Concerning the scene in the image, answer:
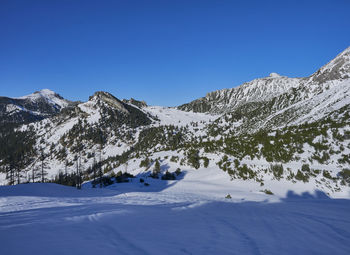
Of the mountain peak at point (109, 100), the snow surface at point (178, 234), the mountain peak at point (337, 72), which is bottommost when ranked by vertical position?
the snow surface at point (178, 234)

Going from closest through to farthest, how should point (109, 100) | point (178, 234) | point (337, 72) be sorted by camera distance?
point (178, 234) < point (337, 72) < point (109, 100)

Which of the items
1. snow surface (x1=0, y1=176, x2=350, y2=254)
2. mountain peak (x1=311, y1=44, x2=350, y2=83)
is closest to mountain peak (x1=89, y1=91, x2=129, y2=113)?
mountain peak (x1=311, y1=44, x2=350, y2=83)

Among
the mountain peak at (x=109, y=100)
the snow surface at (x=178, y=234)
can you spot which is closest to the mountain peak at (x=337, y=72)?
the snow surface at (x=178, y=234)

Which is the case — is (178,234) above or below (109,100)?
below

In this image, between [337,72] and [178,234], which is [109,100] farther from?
[178,234]

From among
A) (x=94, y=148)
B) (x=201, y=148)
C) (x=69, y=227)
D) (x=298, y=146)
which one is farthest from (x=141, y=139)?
(x=69, y=227)

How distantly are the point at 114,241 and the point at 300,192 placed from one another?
1454 centimetres

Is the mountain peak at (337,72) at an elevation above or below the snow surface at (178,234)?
above

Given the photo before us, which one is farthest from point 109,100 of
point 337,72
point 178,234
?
point 178,234

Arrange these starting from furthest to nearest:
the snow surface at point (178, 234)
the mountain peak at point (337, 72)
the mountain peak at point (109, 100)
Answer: the mountain peak at point (109, 100) < the mountain peak at point (337, 72) < the snow surface at point (178, 234)

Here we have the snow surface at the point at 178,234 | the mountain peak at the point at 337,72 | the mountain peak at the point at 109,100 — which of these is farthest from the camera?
the mountain peak at the point at 109,100

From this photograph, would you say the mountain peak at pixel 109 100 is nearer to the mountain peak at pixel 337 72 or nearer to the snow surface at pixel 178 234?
the mountain peak at pixel 337 72

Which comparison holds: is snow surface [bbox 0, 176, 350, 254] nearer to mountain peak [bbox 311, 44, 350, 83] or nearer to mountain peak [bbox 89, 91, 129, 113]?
mountain peak [bbox 311, 44, 350, 83]

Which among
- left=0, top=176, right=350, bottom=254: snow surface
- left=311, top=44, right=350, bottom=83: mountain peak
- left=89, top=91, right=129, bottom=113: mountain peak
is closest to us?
left=0, top=176, right=350, bottom=254: snow surface
